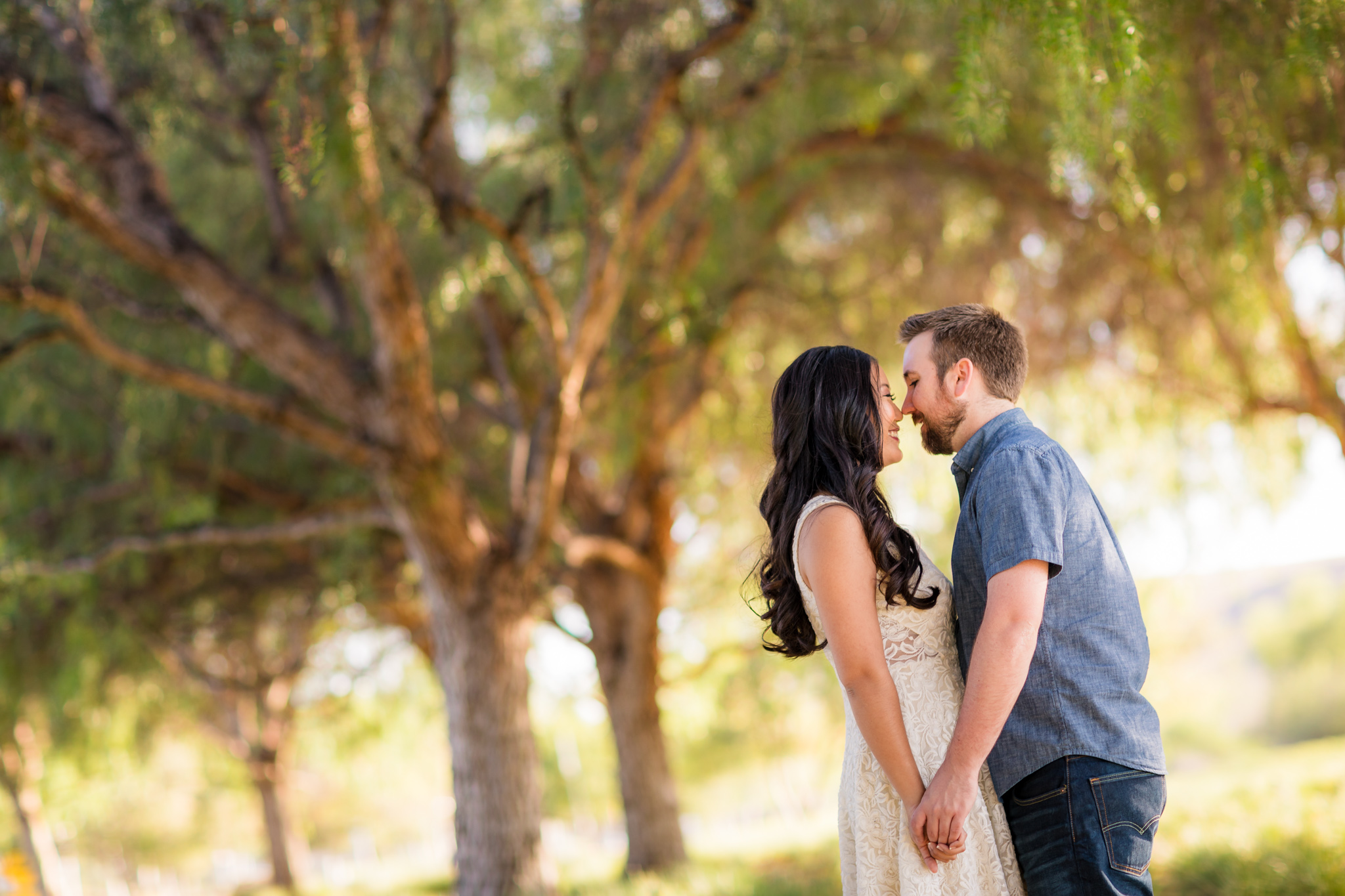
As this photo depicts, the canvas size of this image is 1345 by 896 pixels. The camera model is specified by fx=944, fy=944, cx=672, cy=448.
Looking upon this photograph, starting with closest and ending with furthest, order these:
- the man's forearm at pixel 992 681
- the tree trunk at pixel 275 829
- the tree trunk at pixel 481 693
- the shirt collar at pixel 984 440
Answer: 1. the man's forearm at pixel 992 681
2. the shirt collar at pixel 984 440
3. the tree trunk at pixel 481 693
4. the tree trunk at pixel 275 829

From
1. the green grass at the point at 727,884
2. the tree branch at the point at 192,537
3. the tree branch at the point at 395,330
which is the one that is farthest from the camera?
the green grass at the point at 727,884

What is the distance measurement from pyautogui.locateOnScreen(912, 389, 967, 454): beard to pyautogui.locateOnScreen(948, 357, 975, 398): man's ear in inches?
0.8

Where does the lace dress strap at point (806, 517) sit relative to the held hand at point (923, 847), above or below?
above

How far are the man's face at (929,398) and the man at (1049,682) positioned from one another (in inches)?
3.8

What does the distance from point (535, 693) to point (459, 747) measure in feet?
28.2

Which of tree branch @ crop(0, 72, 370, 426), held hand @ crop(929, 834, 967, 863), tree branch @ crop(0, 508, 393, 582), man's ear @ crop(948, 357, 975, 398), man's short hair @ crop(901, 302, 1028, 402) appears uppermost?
tree branch @ crop(0, 72, 370, 426)

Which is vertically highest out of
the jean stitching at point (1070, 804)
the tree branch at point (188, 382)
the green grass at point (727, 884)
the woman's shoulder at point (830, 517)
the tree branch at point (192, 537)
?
the tree branch at point (188, 382)

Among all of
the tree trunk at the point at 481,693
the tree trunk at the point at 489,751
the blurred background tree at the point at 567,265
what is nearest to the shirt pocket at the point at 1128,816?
the blurred background tree at the point at 567,265

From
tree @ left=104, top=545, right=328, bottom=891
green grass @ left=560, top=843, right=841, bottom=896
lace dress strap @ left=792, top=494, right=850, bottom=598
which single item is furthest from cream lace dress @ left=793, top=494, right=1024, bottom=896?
tree @ left=104, top=545, right=328, bottom=891

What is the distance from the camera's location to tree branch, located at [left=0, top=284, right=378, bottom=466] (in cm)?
428

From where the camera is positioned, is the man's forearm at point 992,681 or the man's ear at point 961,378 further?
the man's ear at point 961,378

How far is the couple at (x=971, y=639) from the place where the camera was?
164cm

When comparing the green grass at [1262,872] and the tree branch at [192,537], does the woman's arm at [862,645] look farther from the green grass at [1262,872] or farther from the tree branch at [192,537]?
the tree branch at [192,537]

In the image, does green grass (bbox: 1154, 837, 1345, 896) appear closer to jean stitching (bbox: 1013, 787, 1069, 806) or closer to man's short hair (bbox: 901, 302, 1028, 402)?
jean stitching (bbox: 1013, 787, 1069, 806)
